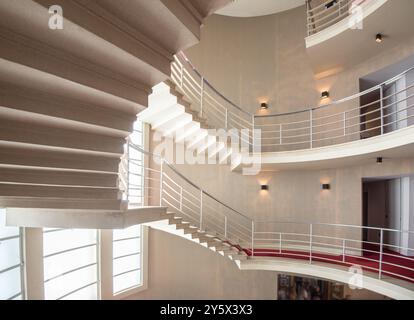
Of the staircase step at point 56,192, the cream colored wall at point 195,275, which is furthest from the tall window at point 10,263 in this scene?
the cream colored wall at point 195,275

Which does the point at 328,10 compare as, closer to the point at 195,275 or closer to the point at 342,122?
the point at 342,122

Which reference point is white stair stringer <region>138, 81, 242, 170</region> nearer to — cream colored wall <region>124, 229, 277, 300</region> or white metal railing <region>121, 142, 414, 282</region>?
white metal railing <region>121, 142, 414, 282</region>

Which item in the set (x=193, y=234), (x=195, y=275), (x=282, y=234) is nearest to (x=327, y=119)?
(x=282, y=234)

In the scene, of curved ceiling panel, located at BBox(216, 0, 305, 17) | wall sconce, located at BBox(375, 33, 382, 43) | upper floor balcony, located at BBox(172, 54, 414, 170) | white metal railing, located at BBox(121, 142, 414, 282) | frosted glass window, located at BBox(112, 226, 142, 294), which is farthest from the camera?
curved ceiling panel, located at BBox(216, 0, 305, 17)

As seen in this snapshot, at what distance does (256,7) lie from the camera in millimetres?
6930

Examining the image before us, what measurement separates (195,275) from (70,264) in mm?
3174

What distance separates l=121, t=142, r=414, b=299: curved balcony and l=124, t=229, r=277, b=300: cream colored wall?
787mm

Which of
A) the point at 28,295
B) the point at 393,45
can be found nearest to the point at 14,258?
the point at 28,295

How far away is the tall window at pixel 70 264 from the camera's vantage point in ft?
15.7

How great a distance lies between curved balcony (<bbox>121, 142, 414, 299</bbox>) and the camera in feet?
13.9

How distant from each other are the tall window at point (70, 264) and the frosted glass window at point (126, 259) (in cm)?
58

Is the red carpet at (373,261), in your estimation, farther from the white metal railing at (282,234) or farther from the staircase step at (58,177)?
the staircase step at (58,177)

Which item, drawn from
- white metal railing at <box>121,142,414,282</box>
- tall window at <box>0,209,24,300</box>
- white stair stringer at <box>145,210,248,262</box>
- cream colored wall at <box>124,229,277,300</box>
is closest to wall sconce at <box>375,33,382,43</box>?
white metal railing at <box>121,142,414,282</box>
